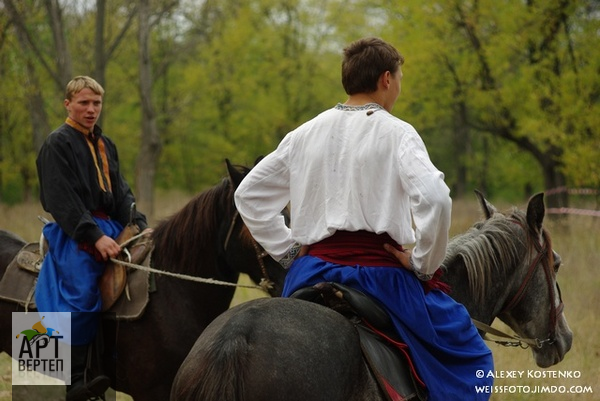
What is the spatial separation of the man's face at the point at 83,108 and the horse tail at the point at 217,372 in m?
2.96

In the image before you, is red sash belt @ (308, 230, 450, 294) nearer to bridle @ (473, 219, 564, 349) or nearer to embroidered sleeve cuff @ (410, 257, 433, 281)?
embroidered sleeve cuff @ (410, 257, 433, 281)

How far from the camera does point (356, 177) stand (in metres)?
3.29

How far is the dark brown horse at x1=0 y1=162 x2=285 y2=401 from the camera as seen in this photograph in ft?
16.7

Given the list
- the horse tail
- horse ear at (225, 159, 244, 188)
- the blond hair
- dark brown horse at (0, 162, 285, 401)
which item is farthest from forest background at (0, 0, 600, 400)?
the horse tail

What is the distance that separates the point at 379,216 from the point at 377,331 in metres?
0.46

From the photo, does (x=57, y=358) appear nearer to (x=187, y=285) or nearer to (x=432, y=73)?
(x=187, y=285)

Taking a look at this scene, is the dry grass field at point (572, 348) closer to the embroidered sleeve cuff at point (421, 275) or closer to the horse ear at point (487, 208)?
the horse ear at point (487, 208)

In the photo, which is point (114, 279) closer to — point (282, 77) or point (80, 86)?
point (80, 86)

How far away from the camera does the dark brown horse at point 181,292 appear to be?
201 inches

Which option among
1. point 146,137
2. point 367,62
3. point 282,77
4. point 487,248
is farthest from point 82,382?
point 282,77

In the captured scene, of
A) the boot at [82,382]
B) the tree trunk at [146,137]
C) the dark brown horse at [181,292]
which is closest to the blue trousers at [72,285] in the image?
the boot at [82,382]

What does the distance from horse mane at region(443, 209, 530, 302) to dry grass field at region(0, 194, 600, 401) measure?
0.33 m

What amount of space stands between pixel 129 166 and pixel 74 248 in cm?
3011

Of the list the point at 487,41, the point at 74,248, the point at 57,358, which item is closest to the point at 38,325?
→ the point at 57,358
